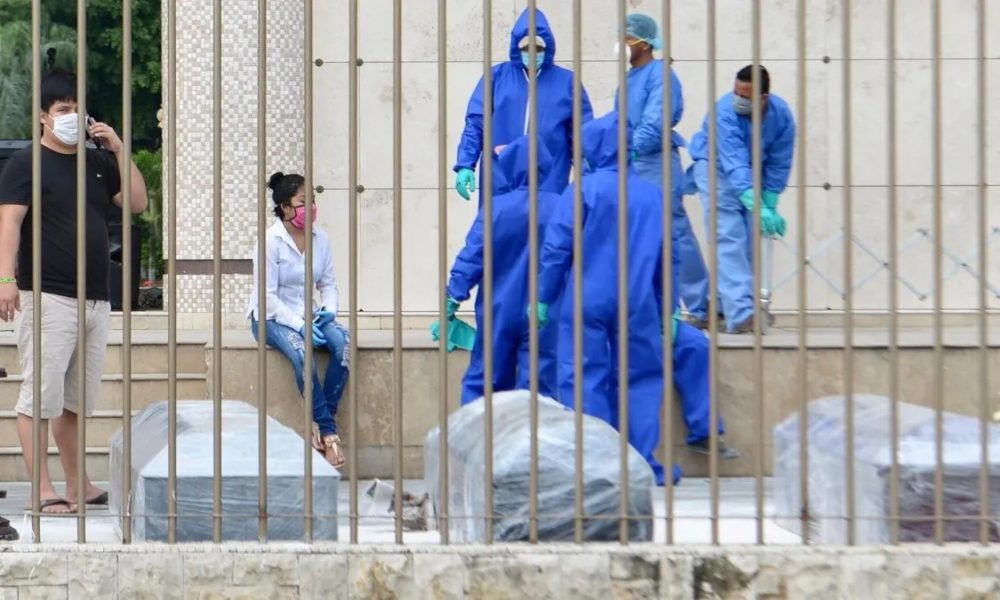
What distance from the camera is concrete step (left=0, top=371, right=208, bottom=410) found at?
30.7 ft

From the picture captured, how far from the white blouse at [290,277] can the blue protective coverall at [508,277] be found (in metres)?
0.77

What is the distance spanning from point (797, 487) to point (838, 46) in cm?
531

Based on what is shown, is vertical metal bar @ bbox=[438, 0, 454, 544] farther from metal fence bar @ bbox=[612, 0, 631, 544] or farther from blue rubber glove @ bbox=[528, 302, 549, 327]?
blue rubber glove @ bbox=[528, 302, 549, 327]

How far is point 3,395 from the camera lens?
944 centimetres

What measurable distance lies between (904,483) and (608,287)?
218 centimetres

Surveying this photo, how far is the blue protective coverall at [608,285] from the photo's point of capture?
24.4 ft

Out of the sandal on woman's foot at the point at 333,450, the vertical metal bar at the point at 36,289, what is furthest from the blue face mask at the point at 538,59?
the vertical metal bar at the point at 36,289

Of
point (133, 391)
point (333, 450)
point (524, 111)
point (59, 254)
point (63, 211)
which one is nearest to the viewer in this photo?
point (63, 211)

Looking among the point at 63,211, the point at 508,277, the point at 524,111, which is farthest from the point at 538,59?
the point at 63,211

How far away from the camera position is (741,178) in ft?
29.0

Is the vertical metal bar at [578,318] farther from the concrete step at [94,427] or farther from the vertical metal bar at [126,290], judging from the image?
the concrete step at [94,427]

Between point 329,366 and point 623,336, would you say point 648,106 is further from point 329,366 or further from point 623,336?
point 623,336

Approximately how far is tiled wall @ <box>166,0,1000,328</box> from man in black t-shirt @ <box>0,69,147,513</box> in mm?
3379

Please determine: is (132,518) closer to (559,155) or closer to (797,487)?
(797,487)
